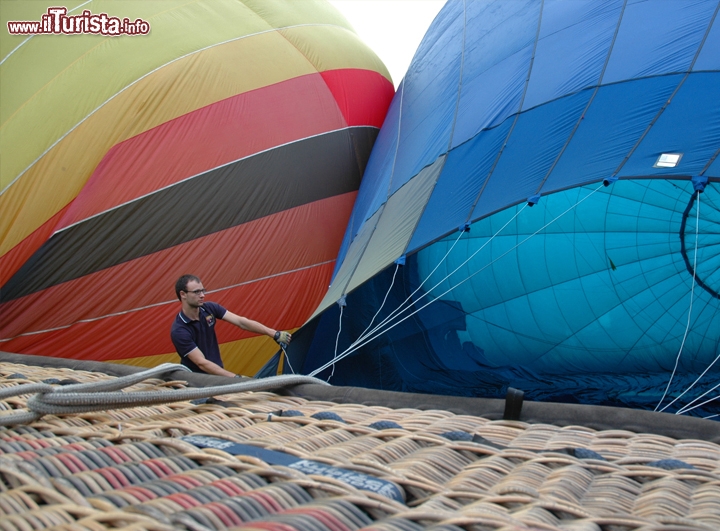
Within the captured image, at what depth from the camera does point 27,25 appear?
3.87 m

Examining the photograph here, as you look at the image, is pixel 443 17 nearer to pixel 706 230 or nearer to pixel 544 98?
pixel 544 98

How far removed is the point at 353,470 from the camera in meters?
0.72

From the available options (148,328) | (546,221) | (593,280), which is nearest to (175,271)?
(148,328)

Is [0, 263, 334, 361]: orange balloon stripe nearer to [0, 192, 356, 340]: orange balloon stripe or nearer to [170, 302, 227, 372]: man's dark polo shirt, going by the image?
[0, 192, 356, 340]: orange balloon stripe

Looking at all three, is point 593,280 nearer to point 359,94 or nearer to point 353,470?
point 359,94

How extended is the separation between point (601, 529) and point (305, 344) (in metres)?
2.77

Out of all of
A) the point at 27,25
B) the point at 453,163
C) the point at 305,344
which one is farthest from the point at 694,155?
the point at 27,25

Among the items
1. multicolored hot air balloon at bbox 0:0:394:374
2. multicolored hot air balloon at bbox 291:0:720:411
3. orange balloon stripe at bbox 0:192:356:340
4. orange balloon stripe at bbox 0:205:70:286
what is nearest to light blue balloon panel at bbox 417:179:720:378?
multicolored hot air balloon at bbox 291:0:720:411

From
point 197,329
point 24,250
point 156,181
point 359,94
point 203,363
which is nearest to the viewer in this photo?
point 203,363

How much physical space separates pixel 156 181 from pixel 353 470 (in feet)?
10.2

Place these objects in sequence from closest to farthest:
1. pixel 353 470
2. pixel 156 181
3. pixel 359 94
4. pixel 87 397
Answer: pixel 353 470 < pixel 87 397 < pixel 156 181 < pixel 359 94

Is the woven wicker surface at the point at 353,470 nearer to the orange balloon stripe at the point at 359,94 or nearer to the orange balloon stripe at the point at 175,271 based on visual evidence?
the orange balloon stripe at the point at 175,271

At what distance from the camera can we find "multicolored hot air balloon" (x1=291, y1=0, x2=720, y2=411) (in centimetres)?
264

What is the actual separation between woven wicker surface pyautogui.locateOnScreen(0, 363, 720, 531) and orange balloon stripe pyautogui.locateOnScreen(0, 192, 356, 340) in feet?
8.57
